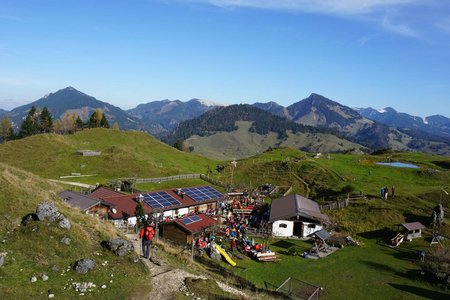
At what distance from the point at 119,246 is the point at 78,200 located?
27423 mm

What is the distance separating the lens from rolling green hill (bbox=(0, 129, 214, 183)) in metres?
91.8

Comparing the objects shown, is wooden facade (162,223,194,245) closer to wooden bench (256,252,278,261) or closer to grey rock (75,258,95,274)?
wooden bench (256,252,278,261)

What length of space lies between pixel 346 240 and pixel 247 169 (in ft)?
162

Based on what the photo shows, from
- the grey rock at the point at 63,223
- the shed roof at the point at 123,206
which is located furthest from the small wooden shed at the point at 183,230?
the grey rock at the point at 63,223

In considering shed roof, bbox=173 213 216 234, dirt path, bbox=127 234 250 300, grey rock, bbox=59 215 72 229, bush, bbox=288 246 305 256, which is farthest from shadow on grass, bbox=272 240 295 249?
grey rock, bbox=59 215 72 229

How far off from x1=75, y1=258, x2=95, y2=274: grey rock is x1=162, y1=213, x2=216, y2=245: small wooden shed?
23.1 m

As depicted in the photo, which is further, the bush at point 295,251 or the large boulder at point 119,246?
the bush at point 295,251

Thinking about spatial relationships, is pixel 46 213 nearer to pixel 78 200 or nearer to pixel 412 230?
pixel 78 200

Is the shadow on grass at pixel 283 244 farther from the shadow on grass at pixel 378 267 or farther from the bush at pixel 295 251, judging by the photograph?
the shadow on grass at pixel 378 267

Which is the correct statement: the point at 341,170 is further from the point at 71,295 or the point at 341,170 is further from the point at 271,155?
the point at 71,295

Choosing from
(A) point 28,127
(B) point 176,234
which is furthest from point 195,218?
(A) point 28,127

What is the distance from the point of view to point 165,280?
2295 cm

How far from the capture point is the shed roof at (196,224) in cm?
4585

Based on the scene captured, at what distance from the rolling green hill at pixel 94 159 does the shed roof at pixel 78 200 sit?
1262 inches
